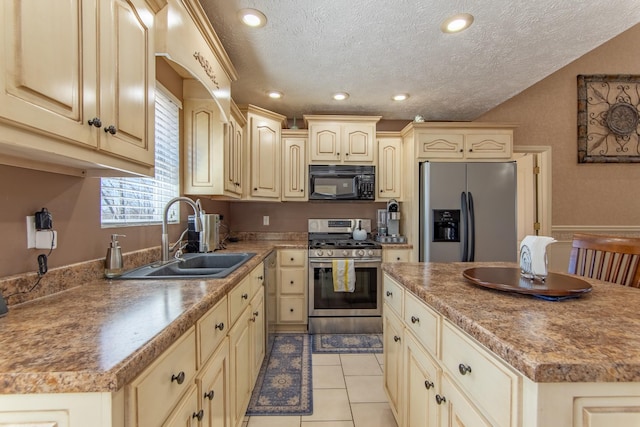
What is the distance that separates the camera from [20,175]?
1004 millimetres

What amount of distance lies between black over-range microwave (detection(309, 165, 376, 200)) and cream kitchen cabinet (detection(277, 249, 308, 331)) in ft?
2.31

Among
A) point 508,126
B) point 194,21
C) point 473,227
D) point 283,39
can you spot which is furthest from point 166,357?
point 508,126

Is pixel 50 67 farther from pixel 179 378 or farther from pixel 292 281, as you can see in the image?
pixel 292 281

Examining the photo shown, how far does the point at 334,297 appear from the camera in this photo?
9.66 feet

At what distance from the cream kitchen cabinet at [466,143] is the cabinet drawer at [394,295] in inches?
71.5

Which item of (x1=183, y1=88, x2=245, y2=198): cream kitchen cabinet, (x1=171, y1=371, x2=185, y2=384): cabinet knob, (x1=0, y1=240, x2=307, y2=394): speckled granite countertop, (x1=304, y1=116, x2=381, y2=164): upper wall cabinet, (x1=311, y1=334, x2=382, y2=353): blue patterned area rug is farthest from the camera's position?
(x1=304, y1=116, x2=381, y2=164): upper wall cabinet

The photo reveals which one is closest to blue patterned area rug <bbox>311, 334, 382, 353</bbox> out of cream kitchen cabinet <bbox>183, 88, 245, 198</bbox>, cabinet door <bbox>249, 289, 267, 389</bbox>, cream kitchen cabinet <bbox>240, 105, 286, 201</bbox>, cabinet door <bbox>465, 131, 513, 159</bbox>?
cabinet door <bbox>249, 289, 267, 389</bbox>

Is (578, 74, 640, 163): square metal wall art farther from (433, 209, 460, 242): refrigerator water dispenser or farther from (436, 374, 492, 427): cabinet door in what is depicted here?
(436, 374, 492, 427): cabinet door

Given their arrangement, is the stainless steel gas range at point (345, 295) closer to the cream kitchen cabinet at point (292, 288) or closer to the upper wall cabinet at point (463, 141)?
the cream kitchen cabinet at point (292, 288)

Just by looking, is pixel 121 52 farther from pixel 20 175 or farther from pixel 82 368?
pixel 82 368

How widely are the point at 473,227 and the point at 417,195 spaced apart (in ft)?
2.01

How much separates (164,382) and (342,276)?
7.36 ft

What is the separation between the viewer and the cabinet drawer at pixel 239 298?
137 cm

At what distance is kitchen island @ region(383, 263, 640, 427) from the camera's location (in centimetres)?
59
